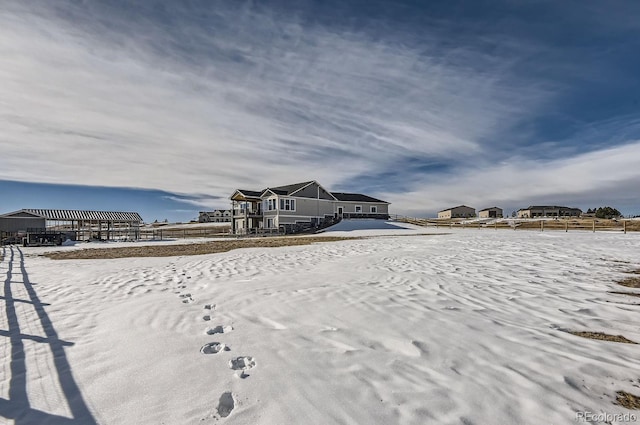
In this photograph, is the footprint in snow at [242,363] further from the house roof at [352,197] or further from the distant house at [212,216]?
the distant house at [212,216]

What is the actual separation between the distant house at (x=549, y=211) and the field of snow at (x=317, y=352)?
96345 millimetres

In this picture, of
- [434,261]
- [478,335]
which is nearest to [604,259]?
[434,261]

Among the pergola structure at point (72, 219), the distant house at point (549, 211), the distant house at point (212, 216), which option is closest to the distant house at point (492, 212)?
the distant house at point (549, 211)

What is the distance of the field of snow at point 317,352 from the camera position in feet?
9.68

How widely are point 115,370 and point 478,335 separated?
5055 mm

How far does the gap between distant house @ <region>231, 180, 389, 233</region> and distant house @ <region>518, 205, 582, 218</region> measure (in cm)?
6738

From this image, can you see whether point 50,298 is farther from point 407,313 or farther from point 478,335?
point 478,335

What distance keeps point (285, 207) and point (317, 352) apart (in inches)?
1543

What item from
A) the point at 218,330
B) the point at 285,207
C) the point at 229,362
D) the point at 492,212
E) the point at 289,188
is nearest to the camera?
the point at 229,362

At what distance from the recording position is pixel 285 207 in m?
42.9

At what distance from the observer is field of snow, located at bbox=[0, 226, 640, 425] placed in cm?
295

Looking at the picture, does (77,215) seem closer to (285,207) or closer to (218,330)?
(285,207)

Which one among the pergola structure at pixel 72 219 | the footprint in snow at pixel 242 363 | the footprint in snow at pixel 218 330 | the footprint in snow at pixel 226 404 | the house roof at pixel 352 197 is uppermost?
the house roof at pixel 352 197

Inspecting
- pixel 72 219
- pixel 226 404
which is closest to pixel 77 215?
pixel 72 219
